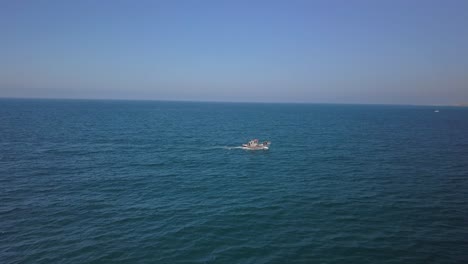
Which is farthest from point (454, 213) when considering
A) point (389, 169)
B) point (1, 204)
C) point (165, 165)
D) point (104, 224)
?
point (1, 204)

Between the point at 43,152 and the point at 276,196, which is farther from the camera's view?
the point at 43,152

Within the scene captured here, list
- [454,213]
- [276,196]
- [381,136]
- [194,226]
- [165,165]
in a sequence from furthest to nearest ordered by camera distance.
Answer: [381,136]
[165,165]
[276,196]
[454,213]
[194,226]

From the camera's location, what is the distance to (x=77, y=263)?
2545 centimetres

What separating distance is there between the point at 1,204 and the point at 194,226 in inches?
968

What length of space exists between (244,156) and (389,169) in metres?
28.9

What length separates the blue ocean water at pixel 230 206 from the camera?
90.5ft

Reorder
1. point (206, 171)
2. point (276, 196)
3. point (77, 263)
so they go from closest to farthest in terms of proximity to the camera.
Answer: point (77, 263)
point (276, 196)
point (206, 171)

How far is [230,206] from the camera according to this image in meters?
38.2

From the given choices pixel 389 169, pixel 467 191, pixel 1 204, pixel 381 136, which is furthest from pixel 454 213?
pixel 381 136

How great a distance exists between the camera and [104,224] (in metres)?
32.7

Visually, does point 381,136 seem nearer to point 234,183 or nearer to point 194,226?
point 234,183

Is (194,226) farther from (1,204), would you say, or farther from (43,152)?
(43,152)

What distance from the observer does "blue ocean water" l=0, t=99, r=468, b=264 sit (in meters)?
27.6

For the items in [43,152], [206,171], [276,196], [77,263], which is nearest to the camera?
[77,263]
